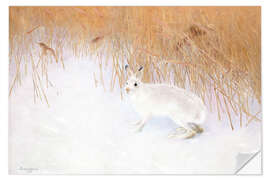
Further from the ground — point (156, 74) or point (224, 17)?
point (224, 17)

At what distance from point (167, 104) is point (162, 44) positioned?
40cm

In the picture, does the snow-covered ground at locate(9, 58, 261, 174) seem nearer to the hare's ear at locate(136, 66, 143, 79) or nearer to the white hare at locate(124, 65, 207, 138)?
the white hare at locate(124, 65, 207, 138)

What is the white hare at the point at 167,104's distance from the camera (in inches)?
56.7

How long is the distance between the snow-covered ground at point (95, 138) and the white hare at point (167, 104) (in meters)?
0.05

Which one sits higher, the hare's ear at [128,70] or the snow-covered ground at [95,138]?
the hare's ear at [128,70]

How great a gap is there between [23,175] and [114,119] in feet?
2.33

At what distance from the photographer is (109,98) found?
1478mm

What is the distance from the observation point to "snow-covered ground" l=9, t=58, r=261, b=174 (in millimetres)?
1453

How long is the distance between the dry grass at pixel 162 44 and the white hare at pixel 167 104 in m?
0.05

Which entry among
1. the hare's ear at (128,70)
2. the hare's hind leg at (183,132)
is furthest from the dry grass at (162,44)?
the hare's hind leg at (183,132)

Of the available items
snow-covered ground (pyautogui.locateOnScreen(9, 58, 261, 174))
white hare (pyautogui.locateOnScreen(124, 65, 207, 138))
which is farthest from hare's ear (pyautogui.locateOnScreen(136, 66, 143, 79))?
snow-covered ground (pyautogui.locateOnScreen(9, 58, 261, 174))
